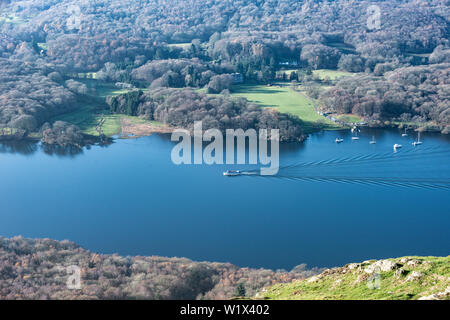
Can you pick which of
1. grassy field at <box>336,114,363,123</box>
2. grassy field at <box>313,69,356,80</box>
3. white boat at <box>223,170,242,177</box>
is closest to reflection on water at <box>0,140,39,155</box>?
white boat at <box>223,170,242,177</box>

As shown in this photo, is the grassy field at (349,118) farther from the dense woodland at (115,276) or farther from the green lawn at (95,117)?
the dense woodland at (115,276)

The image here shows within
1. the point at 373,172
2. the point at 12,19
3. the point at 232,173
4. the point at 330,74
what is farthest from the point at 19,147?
the point at 12,19

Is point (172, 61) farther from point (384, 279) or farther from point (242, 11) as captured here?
point (384, 279)

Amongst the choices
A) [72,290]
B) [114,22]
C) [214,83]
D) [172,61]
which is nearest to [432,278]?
[72,290]

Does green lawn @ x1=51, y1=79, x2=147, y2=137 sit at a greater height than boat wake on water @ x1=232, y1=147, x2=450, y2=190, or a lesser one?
greater

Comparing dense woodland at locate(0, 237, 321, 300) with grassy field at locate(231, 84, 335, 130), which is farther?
grassy field at locate(231, 84, 335, 130)

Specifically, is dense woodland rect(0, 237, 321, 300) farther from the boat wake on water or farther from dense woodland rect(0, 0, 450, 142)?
dense woodland rect(0, 0, 450, 142)

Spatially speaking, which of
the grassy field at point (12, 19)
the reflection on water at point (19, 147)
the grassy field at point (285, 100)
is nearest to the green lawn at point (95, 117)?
the reflection on water at point (19, 147)
